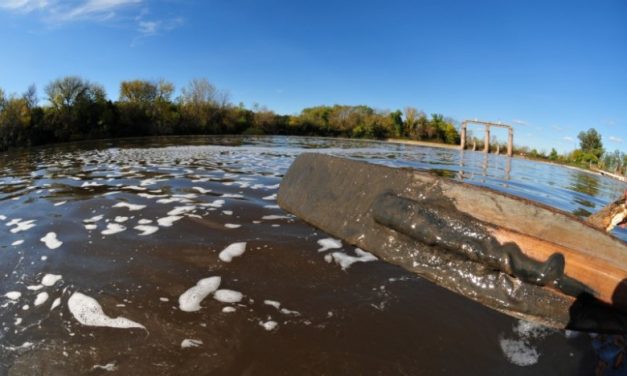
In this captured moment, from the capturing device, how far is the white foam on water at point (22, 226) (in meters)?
4.01

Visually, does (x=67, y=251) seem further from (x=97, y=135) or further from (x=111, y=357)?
(x=97, y=135)

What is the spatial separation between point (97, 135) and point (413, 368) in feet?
147

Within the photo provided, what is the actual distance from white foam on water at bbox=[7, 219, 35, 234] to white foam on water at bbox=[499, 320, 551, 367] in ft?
16.9

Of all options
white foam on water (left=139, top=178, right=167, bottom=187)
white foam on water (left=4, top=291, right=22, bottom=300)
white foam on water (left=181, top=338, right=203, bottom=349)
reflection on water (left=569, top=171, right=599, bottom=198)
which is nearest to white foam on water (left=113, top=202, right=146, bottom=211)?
white foam on water (left=139, top=178, right=167, bottom=187)

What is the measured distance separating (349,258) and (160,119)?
176ft

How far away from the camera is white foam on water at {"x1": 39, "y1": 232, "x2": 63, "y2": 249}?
11.5 ft

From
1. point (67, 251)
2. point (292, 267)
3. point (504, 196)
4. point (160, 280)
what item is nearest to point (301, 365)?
point (292, 267)

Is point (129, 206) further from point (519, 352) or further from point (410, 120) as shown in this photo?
point (410, 120)

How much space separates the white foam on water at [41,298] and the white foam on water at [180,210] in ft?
6.76

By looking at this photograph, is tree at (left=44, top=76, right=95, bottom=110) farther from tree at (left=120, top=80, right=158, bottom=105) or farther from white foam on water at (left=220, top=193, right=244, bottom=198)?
white foam on water at (left=220, top=193, right=244, bottom=198)

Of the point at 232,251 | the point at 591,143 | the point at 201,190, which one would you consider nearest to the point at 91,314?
the point at 232,251

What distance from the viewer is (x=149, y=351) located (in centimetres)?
195

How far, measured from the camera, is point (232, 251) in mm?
3434

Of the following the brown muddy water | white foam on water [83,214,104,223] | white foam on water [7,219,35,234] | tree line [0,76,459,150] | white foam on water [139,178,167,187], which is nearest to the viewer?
the brown muddy water
